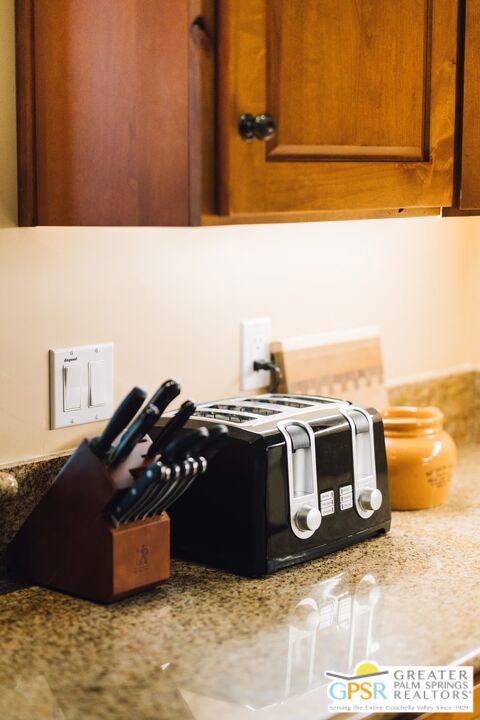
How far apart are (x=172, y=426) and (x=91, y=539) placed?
18 centimetres

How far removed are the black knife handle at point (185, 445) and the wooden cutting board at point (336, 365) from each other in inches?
24.0

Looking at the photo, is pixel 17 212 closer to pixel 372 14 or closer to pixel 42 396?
pixel 42 396

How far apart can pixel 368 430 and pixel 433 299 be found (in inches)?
29.5

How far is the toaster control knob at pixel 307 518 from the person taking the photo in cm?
148

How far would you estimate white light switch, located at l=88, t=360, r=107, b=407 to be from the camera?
1585mm

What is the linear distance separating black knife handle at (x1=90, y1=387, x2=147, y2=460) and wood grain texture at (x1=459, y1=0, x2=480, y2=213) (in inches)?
24.3

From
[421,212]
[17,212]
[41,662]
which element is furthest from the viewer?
[421,212]

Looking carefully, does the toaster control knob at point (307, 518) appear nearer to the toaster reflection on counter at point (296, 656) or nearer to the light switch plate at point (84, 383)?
the toaster reflection on counter at point (296, 656)

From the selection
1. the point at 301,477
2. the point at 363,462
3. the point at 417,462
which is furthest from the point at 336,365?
the point at 301,477

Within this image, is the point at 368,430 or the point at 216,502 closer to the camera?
the point at 216,502

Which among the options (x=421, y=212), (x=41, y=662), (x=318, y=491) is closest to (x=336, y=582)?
(x=318, y=491)

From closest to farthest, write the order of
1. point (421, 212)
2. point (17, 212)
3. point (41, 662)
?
point (41, 662)
point (17, 212)
point (421, 212)

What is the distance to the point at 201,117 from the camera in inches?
48.1

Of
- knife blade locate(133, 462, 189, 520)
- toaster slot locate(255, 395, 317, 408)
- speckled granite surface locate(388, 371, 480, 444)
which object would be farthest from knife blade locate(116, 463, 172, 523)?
speckled granite surface locate(388, 371, 480, 444)
